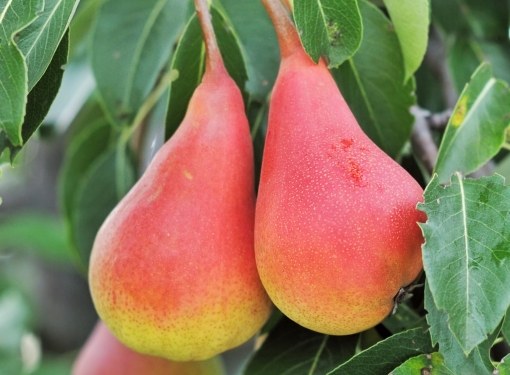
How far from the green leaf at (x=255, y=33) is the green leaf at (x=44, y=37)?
0.27 meters

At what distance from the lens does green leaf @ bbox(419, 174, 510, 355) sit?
618 millimetres

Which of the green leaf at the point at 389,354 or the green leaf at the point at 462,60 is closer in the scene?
the green leaf at the point at 389,354

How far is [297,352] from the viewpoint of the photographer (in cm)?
86

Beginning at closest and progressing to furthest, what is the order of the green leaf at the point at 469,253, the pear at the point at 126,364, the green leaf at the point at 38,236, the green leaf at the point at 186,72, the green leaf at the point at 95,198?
the green leaf at the point at 469,253 < the green leaf at the point at 186,72 < the pear at the point at 126,364 < the green leaf at the point at 95,198 < the green leaf at the point at 38,236

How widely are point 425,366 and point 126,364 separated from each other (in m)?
0.44

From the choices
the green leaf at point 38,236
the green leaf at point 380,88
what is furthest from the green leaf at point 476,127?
the green leaf at point 38,236

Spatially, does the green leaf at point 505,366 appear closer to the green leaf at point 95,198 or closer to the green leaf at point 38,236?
the green leaf at point 95,198

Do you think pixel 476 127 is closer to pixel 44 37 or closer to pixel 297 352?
pixel 297 352

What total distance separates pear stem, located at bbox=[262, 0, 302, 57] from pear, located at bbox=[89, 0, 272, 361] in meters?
0.07

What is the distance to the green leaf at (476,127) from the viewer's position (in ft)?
2.66

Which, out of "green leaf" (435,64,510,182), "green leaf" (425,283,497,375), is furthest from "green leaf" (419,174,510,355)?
"green leaf" (435,64,510,182)

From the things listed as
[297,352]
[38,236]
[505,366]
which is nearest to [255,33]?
[297,352]

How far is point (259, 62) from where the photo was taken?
93 centimetres

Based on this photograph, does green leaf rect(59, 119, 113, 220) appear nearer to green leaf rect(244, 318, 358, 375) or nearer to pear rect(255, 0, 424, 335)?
green leaf rect(244, 318, 358, 375)
